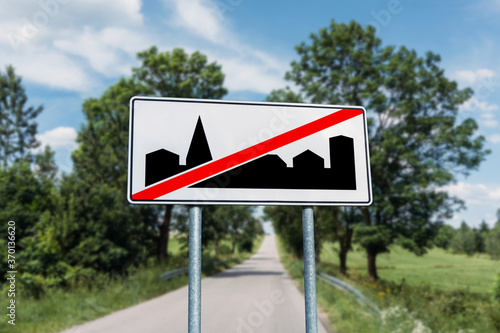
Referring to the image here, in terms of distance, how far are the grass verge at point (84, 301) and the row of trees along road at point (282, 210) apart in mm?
878

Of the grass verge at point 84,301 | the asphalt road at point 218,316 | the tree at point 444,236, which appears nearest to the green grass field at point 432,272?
the tree at point 444,236

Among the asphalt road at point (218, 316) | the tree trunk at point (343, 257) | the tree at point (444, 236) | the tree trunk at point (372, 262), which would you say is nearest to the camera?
the asphalt road at point (218, 316)

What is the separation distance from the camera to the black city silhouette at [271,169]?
154 centimetres

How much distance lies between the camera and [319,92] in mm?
21781

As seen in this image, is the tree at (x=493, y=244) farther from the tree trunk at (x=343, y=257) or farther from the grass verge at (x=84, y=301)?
the grass verge at (x=84, y=301)

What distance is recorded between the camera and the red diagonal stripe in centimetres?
152

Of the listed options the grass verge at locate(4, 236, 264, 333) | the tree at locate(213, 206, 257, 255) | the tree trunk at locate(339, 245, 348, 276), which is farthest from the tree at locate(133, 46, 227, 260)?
the tree trunk at locate(339, 245, 348, 276)

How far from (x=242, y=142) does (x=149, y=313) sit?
979 cm

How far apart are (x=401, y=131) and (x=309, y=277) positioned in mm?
21345

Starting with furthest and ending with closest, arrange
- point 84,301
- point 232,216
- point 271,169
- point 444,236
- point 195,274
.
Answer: point 232,216
point 444,236
point 84,301
point 271,169
point 195,274

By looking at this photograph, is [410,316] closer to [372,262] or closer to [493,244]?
[372,262]

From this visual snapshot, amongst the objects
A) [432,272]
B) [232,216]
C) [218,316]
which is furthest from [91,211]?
[432,272]

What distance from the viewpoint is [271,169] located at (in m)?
1.61

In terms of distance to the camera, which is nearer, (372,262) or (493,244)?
(372,262)
